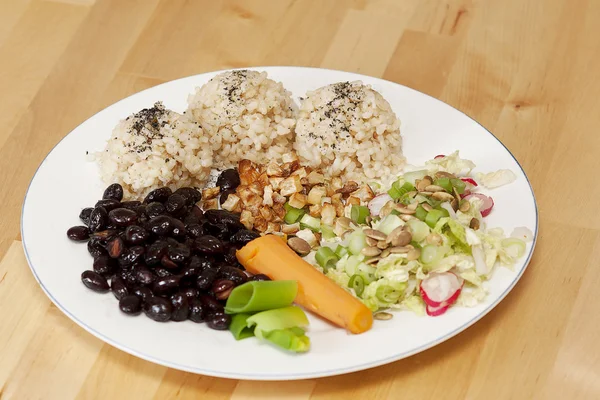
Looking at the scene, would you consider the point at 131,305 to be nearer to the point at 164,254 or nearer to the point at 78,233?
the point at 164,254

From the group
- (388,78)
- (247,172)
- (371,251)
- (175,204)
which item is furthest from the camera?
(388,78)

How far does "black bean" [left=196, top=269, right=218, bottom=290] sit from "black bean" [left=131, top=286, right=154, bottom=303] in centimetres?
19

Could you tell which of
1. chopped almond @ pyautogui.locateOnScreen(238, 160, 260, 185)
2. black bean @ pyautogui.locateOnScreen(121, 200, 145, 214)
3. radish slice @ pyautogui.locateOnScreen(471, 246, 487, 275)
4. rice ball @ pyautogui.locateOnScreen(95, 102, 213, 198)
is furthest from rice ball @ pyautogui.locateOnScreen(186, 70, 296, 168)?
radish slice @ pyautogui.locateOnScreen(471, 246, 487, 275)

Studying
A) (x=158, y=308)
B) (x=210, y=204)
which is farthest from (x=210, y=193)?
(x=158, y=308)

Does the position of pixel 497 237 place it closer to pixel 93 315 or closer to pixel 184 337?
pixel 184 337

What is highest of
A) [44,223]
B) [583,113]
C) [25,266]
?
[44,223]

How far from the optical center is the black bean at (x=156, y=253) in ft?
11.5

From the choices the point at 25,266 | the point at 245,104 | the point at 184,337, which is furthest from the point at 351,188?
the point at 25,266

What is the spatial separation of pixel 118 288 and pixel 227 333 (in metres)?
0.47

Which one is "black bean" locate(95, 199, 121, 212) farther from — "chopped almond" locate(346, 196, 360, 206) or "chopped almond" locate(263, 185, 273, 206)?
"chopped almond" locate(346, 196, 360, 206)

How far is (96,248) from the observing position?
12.1 ft

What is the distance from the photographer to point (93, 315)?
11.2 ft

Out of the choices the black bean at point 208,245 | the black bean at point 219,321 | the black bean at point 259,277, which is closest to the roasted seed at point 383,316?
the black bean at point 259,277

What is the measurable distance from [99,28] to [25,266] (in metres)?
2.06
